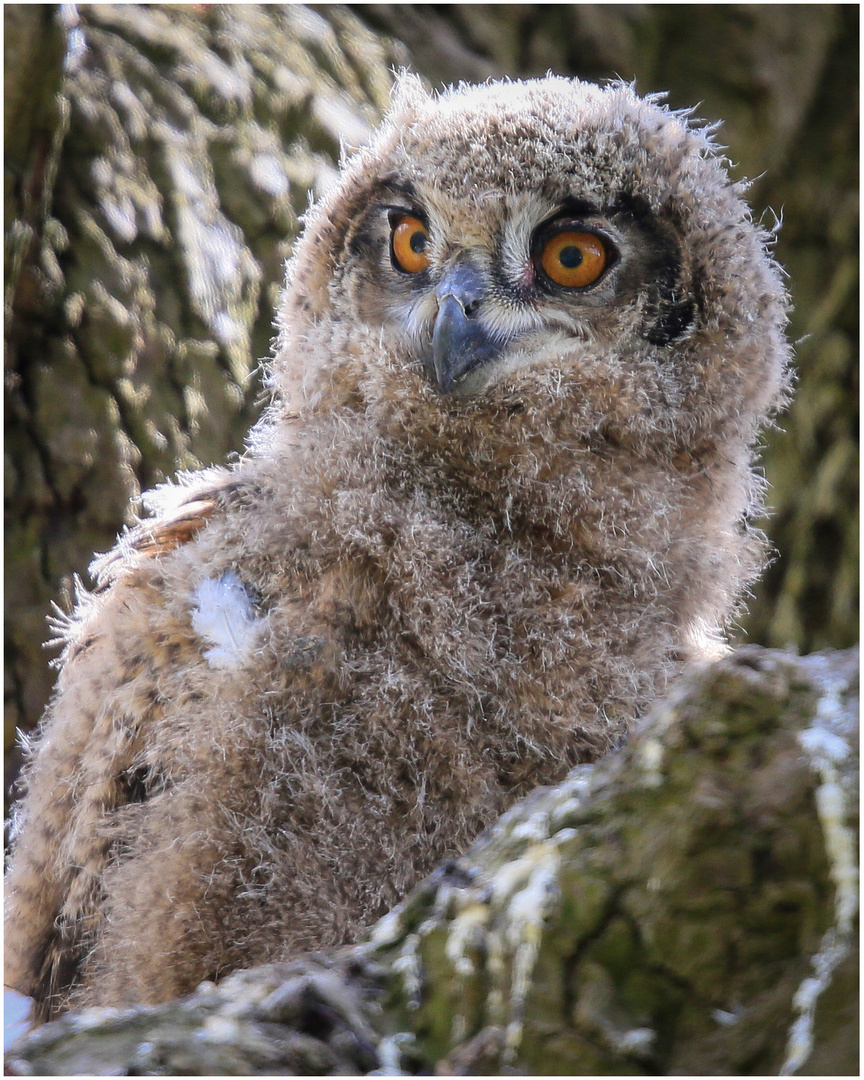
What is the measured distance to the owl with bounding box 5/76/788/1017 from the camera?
142 cm

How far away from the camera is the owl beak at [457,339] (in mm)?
1639

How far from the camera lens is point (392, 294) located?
6.08 feet

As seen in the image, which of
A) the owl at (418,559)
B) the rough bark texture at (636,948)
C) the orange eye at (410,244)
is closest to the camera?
the rough bark texture at (636,948)

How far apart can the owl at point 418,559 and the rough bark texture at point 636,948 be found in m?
0.49

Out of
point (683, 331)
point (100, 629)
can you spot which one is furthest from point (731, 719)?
point (100, 629)

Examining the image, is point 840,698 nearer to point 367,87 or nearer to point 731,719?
point 731,719

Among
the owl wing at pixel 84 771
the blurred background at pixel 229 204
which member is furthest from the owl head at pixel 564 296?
the blurred background at pixel 229 204

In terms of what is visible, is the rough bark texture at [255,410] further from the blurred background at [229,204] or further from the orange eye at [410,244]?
the orange eye at [410,244]

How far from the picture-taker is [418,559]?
1487 mm

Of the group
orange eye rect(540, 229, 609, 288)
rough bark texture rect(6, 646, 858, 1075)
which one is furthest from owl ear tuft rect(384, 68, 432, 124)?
rough bark texture rect(6, 646, 858, 1075)

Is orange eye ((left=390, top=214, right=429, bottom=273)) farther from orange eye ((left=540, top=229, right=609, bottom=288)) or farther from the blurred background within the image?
the blurred background

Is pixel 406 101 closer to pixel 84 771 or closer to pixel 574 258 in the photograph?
pixel 574 258

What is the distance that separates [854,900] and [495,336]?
44.4 inches

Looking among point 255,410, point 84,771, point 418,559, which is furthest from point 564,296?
point 255,410
